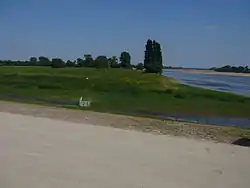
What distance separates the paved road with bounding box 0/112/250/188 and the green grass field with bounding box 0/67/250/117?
1192 centimetres

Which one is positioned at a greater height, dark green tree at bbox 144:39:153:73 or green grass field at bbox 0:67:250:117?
dark green tree at bbox 144:39:153:73

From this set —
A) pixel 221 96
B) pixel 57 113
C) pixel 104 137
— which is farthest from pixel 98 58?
pixel 104 137

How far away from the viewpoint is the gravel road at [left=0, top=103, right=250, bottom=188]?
19.2ft

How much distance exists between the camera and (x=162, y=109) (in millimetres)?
24641

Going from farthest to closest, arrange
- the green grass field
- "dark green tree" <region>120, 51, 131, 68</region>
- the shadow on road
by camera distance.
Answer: "dark green tree" <region>120, 51, 131, 68</region> < the green grass field < the shadow on road

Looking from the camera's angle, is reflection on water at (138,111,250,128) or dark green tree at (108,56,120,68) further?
dark green tree at (108,56,120,68)

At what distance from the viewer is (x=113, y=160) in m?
7.16

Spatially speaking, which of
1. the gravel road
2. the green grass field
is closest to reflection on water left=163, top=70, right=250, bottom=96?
the green grass field

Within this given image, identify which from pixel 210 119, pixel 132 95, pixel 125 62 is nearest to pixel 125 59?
pixel 125 62

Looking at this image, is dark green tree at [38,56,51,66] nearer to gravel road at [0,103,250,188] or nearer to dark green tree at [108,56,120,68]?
dark green tree at [108,56,120,68]

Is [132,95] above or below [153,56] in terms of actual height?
below

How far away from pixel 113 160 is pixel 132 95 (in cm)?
2672

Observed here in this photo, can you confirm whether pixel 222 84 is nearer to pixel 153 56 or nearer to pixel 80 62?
pixel 153 56

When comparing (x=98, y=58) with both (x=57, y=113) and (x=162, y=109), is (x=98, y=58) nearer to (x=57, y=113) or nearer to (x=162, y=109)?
(x=162, y=109)
